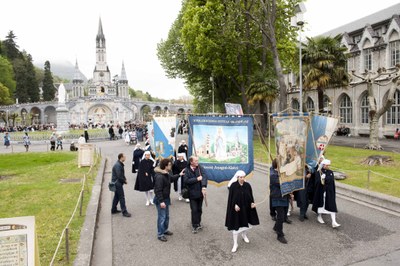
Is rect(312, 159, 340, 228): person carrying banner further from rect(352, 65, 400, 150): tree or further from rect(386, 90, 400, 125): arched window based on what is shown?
rect(386, 90, 400, 125): arched window

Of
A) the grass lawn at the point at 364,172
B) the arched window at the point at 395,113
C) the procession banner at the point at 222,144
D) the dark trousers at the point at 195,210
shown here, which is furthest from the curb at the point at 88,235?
the arched window at the point at 395,113

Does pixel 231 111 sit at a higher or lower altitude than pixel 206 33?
lower

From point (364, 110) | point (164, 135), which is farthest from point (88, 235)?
point (364, 110)

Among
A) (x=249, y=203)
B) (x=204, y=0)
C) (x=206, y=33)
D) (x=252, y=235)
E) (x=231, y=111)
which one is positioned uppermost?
(x=204, y=0)

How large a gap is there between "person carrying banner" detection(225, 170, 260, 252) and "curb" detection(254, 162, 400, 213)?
5.03 m

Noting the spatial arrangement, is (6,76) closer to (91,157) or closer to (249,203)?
(91,157)

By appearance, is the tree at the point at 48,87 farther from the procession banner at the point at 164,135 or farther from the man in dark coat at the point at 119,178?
the man in dark coat at the point at 119,178

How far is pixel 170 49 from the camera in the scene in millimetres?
33875

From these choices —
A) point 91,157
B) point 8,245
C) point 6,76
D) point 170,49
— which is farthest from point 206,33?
point 6,76

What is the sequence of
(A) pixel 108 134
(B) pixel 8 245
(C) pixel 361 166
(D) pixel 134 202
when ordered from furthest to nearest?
(A) pixel 108 134, (C) pixel 361 166, (D) pixel 134 202, (B) pixel 8 245

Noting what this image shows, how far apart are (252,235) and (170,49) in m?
29.3

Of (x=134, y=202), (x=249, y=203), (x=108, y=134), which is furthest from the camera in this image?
(x=108, y=134)

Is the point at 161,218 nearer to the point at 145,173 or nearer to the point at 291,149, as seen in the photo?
the point at 145,173

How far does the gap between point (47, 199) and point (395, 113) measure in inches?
1273
